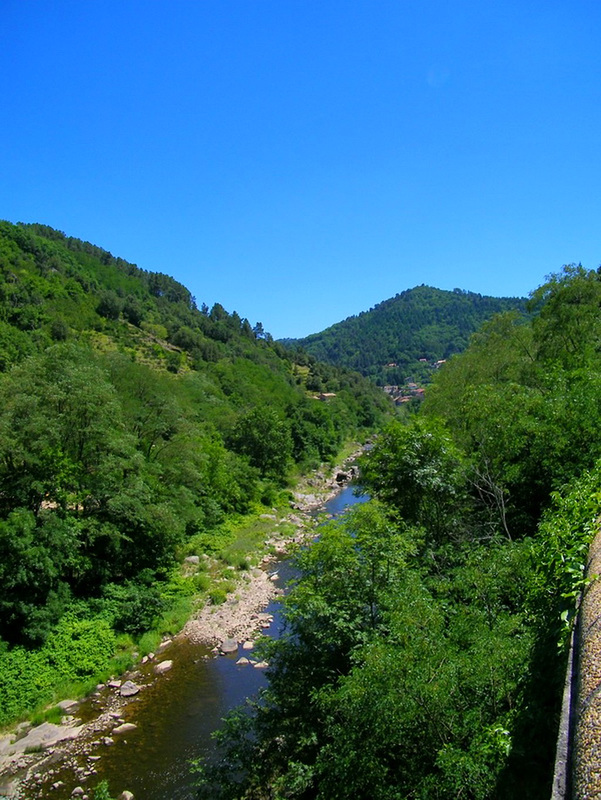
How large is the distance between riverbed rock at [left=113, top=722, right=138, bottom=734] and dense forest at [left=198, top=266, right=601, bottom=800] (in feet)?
11.7

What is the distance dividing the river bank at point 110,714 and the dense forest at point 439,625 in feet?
10.7

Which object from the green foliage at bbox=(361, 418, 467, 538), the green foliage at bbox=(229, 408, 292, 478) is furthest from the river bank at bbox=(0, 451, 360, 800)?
the green foliage at bbox=(229, 408, 292, 478)

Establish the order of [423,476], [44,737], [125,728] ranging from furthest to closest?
[423,476] → [125,728] → [44,737]

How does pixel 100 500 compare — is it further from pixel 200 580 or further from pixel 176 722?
pixel 176 722

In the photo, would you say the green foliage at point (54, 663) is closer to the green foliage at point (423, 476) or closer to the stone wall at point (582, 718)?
the green foliage at point (423, 476)

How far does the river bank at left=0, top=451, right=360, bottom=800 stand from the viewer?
13562 millimetres

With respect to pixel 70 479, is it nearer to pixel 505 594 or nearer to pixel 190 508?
pixel 190 508

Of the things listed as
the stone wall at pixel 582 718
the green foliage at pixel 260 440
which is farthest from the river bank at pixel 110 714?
the green foliage at pixel 260 440

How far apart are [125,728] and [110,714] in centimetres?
95

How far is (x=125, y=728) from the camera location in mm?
15680

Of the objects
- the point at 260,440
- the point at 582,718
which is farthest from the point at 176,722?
the point at 260,440

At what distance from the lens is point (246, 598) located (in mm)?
25609

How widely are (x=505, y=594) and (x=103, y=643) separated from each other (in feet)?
53.7

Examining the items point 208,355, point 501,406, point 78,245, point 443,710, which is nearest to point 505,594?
point 443,710
